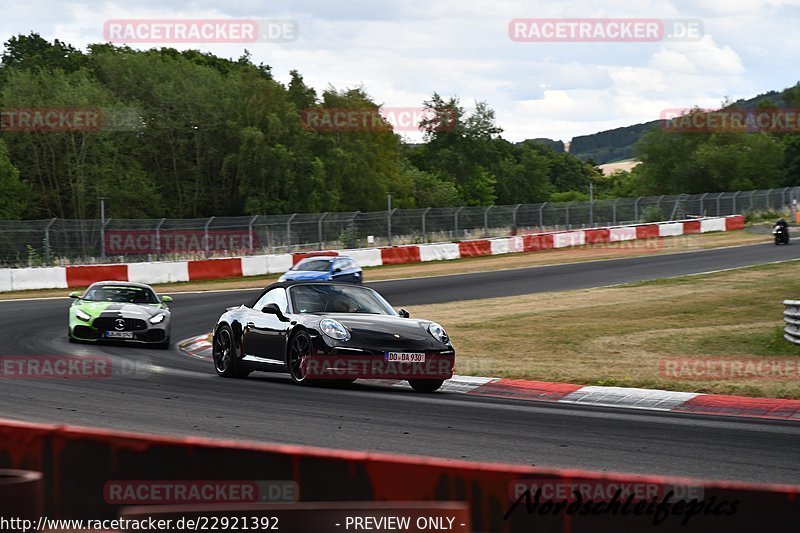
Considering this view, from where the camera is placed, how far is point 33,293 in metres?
33.2

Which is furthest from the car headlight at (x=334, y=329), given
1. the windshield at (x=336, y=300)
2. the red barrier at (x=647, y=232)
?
the red barrier at (x=647, y=232)

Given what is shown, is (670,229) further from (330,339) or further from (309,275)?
(330,339)

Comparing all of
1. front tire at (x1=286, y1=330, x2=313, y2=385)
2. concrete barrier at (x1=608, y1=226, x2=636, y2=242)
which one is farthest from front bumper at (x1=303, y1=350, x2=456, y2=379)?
concrete barrier at (x1=608, y1=226, x2=636, y2=242)

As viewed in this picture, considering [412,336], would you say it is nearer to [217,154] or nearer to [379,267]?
[379,267]

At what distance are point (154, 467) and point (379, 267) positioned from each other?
120 feet

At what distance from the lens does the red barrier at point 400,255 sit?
4238 cm

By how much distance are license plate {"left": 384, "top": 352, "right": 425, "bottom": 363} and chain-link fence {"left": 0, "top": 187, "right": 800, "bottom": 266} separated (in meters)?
25.4

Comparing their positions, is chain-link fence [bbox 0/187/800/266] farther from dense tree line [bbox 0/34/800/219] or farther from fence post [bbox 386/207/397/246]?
dense tree line [bbox 0/34/800/219]

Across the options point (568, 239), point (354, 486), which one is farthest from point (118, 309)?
point (568, 239)

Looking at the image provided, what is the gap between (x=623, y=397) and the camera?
12250 millimetres

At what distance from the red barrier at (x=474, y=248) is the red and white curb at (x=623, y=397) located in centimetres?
3034

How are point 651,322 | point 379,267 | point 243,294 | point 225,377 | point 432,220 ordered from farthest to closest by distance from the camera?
point 432,220
point 379,267
point 243,294
point 651,322
point 225,377

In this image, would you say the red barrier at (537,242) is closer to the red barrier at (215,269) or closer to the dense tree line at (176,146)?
the red barrier at (215,269)

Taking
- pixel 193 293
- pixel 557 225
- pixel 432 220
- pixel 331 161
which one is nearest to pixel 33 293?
pixel 193 293
